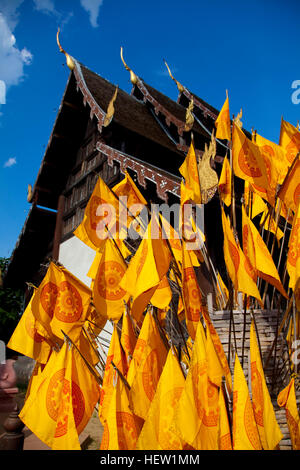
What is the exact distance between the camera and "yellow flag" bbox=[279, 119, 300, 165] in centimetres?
289

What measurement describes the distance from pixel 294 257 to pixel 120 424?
5.32ft

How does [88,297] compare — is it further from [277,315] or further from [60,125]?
[60,125]

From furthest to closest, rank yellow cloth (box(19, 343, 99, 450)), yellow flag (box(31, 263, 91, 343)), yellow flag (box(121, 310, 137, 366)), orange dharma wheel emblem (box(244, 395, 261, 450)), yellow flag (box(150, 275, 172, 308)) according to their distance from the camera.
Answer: yellow flag (box(121, 310, 137, 366)) < yellow flag (box(31, 263, 91, 343)) < yellow flag (box(150, 275, 172, 308)) < yellow cloth (box(19, 343, 99, 450)) < orange dharma wheel emblem (box(244, 395, 261, 450))

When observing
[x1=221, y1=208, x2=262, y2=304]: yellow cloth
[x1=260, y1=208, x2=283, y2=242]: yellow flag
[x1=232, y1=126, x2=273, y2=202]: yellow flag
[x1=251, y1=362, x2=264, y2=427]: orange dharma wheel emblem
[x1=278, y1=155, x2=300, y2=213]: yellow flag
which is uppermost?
[x1=232, y1=126, x2=273, y2=202]: yellow flag

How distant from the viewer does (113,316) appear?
9.04 feet

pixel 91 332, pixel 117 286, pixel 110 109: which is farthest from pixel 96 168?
pixel 117 286

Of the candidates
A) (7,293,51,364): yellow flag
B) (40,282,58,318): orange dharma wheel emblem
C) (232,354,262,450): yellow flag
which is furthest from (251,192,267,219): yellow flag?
(7,293,51,364): yellow flag

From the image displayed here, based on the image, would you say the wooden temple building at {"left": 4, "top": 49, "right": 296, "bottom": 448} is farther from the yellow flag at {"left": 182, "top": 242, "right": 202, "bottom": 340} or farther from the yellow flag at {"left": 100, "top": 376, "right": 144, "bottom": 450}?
the yellow flag at {"left": 100, "top": 376, "right": 144, "bottom": 450}

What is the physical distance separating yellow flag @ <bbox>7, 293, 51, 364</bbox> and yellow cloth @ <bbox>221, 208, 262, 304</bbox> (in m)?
1.94

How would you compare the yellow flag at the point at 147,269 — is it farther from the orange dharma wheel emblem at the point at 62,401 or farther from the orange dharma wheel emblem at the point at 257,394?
the orange dharma wheel emblem at the point at 257,394

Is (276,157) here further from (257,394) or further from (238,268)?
(257,394)

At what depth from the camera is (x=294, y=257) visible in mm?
2213

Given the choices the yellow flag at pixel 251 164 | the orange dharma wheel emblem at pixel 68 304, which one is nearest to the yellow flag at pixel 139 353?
the orange dharma wheel emblem at pixel 68 304

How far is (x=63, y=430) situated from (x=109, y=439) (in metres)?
0.32
